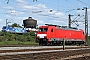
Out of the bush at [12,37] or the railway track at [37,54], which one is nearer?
the railway track at [37,54]

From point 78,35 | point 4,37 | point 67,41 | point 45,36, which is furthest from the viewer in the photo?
point 4,37

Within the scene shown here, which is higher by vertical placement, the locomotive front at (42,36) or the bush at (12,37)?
the locomotive front at (42,36)

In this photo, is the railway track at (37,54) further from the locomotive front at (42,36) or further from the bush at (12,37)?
the bush at (12,37)

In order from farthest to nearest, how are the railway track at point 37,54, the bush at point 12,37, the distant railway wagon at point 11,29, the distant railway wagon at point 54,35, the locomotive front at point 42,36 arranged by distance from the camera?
the distant railway wagon at point 11,29, the bush at point 12,37, the distant railway wagon at point 54,35, the locomotive front at point 42,36, the railway track at point 37,54

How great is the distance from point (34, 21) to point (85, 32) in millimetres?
43149

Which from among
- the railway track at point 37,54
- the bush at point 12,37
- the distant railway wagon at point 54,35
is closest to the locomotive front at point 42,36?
the distant railway wagon at point 54,35

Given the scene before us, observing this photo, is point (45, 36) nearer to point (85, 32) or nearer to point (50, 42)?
point (50, 42)

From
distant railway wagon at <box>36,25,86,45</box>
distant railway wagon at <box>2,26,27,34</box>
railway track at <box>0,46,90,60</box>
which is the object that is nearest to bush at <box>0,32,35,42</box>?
distant railway wagon at <box>2,26,27,34</box>

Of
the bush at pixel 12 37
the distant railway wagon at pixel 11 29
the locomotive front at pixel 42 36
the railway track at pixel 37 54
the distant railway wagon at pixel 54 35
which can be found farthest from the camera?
the distant railway wagon at pixel 11 29

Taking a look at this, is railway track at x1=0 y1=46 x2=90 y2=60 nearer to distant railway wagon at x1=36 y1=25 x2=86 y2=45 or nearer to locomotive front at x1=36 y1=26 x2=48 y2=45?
locomotive front at x1=36 y1=26 x2=48 y2=45

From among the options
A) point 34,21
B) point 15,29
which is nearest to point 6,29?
point 15,29

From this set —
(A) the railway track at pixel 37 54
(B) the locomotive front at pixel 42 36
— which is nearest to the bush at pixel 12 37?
(B) the locomotive front at pixel 42 36

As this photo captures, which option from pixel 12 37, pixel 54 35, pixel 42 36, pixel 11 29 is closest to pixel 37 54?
pixel 42 36

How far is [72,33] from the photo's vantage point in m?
51.1
